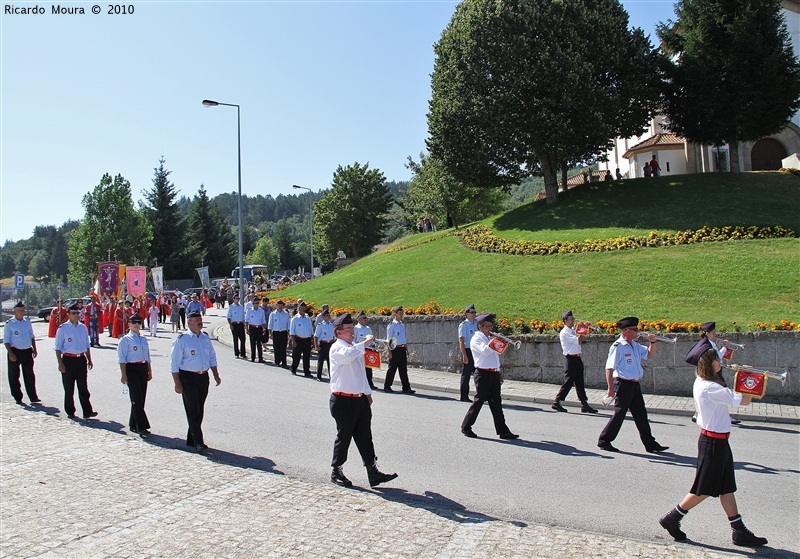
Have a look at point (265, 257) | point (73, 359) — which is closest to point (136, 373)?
point (73, 359)

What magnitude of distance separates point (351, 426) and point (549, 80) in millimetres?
27721

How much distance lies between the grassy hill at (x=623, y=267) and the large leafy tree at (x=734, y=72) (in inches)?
114

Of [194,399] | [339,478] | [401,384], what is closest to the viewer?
[339,478]

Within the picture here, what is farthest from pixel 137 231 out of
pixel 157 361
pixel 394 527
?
pixel 394 527

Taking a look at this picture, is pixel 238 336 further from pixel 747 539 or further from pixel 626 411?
pixel 747 539

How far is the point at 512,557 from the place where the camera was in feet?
17.1

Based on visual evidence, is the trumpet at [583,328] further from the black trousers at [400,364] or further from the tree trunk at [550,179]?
the tree trunk at [550,179]

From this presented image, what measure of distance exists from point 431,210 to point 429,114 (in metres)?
18.7

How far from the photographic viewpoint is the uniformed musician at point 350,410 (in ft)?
23.9

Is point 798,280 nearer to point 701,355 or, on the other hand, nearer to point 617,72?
point 701,355

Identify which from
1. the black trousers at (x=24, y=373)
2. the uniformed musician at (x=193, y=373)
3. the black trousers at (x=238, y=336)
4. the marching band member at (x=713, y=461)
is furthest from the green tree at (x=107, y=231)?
the marching band member at (x=713, y=461)

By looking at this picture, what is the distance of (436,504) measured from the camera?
261 inches

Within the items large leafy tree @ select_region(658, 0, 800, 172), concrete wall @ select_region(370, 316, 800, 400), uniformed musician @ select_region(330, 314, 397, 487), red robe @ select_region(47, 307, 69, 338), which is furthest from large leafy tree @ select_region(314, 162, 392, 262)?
uniformed musician @ select_region(330, 314, 397, 487)

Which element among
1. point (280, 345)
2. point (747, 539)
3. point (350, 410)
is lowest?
point (747, 539)
